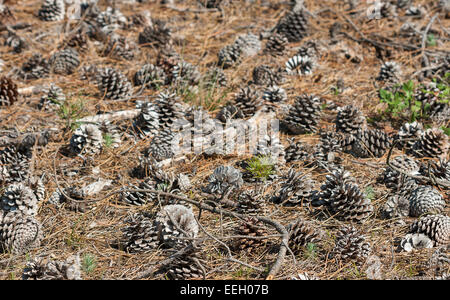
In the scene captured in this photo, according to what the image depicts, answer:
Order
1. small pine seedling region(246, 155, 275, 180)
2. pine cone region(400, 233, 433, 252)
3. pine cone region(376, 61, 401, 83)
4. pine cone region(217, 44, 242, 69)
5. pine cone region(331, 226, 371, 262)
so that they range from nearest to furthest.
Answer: pine cone region(331, 226, 371, 262)
pine cone region(400, 233, 433, 252)
small pine seedling region(246, 155, 275, 180)
pine cone region(376, 61, 401, 83)
pine cone region(217, 44, 242, 69)

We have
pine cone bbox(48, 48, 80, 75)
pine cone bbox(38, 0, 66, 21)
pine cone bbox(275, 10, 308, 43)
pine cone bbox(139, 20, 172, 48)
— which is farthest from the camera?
pine cone bbox(38, 0, 66, 21)

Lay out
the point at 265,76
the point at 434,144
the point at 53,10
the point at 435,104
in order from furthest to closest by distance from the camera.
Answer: the point at 53,10, the point at 265,76, the point at 435,104, the point at 434,144

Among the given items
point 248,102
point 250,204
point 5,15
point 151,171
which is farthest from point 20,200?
point 5,15

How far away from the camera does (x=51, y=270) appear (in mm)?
2346

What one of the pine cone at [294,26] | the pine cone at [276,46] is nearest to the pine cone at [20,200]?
the pine cone at [276,46]

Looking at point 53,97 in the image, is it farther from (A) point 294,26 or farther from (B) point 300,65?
(A) point 294,26

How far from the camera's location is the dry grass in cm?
258

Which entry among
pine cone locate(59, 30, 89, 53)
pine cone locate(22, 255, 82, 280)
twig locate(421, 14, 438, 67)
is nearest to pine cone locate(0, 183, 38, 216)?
pine cone locate(22, 255, 82, 280)

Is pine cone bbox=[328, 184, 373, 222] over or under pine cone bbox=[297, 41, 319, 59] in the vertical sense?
under

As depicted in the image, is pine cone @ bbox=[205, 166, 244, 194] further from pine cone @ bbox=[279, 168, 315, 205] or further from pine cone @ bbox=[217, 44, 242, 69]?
pine cone @ bbox=[217, 44, 242, 69]

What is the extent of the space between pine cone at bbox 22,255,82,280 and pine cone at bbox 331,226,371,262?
1.32 metres

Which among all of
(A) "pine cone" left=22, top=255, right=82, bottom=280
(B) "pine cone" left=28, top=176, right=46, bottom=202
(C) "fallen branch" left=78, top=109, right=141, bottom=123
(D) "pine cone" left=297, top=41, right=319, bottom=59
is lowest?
(B) "pine cone" left=28, top=176, right=46, bottom=202

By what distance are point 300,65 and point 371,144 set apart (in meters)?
1.41

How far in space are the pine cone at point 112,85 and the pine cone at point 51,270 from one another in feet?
6.64
